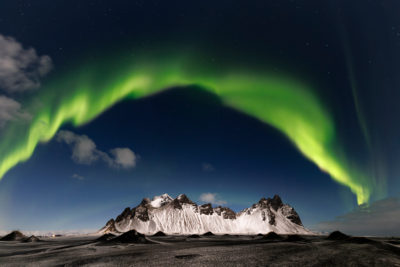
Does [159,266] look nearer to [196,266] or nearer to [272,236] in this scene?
[196,266]

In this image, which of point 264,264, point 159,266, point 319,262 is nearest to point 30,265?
point 159,266

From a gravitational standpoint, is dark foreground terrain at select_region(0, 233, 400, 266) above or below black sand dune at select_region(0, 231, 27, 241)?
above

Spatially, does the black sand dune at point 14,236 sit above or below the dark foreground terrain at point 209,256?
below

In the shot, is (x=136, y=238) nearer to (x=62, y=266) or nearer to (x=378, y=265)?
(x=62, y=266)

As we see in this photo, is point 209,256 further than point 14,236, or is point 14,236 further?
point 14,236

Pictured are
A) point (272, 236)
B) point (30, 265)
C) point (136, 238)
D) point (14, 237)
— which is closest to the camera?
point (30, 265)

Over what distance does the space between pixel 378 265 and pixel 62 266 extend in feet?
111

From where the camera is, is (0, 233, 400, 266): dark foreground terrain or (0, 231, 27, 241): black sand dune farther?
(0, 231, 27, 241): black sand dune

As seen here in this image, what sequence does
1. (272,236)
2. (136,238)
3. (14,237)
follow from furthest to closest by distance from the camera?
(14,237) → (272,236) → (136,238)

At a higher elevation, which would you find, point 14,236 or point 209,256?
point 209,256

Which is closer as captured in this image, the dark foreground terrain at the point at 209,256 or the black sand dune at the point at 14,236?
the dark foreground terrain at the point at 209,256

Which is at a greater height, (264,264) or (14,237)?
(264,264)

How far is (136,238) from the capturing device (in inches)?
2335

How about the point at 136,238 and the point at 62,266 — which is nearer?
the point at 62,266
